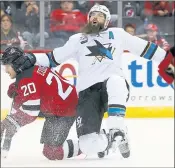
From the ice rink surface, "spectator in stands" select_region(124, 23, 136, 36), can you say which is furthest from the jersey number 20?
"spectator in stands" select_region(124, 23, 136, 36)

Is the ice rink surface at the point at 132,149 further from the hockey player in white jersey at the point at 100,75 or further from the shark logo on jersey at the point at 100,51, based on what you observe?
the shark logo on jersey at the point at 100,51

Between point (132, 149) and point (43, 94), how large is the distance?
0.90 meters

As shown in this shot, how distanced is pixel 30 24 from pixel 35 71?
7.47ft

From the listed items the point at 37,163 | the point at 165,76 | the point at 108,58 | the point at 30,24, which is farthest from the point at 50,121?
the point at 30,24

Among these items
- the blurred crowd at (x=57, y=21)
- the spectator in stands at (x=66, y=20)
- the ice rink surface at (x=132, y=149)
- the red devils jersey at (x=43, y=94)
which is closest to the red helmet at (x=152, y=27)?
the blurred crowd at (x=57, y=21)

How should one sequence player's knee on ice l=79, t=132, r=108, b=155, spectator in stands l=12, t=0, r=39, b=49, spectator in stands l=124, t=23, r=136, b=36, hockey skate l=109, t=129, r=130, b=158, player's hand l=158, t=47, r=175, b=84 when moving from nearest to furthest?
→ player's hand l=158, t=47, r=175, b=84 < hockey skate l=109, t=129, r=130, b=158 < player's knee on ice l=79, t=132, r=108, b=155 < spectator in stands l=12, t=0, r=39, b=49 < spectator in stands l=124, t=23, r=136, b=36

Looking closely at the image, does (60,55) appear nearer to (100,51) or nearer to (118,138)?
(100,51)

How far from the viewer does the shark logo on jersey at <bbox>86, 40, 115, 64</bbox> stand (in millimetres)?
4516

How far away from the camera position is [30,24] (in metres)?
6.86

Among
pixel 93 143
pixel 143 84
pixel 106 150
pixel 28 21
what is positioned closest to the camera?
pixel 93 143

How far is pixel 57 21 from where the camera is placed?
22.7 feet

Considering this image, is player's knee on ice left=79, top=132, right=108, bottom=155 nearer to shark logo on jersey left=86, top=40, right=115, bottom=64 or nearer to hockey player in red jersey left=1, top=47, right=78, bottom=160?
hockey player in red jersey left=1, top=47, right=78, bottom=160

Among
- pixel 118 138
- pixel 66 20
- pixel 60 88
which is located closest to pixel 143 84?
pixel 66 20

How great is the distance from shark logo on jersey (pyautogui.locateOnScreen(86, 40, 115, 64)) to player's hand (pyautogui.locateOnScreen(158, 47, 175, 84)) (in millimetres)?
1342
